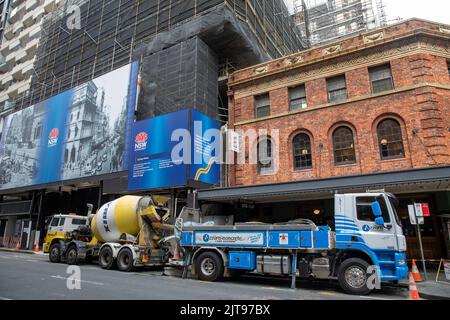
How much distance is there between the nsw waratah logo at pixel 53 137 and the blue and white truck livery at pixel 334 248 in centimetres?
2573

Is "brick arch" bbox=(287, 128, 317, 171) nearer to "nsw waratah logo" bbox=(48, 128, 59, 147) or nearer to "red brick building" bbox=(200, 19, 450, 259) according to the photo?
"red brick building" bbox=(200, 19, 450, 259)

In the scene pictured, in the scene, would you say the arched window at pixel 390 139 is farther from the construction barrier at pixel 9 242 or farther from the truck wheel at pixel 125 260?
the construction barrier at pixel 9 242

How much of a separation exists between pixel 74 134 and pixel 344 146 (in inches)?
926

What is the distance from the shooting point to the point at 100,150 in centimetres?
2708

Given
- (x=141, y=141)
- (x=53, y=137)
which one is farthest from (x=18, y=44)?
(x=141, y=141)

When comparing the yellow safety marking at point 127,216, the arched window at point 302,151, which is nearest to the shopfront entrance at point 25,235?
the yellow safety marking at point 127,216

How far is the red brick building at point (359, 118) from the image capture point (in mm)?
15688

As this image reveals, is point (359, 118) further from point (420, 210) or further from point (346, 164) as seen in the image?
point (420, 210)

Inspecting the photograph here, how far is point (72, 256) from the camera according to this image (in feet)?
54.5

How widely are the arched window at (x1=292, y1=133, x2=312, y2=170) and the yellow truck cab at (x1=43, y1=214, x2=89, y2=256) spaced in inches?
492

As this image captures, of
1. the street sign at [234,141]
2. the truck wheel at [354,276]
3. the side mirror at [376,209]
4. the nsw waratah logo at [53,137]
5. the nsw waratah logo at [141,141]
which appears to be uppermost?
the nsw waratah logo at [53,137]

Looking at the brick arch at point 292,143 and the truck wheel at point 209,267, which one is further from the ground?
the brick arch at point 292,143

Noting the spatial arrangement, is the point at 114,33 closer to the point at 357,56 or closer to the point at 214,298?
the point at 357,56
